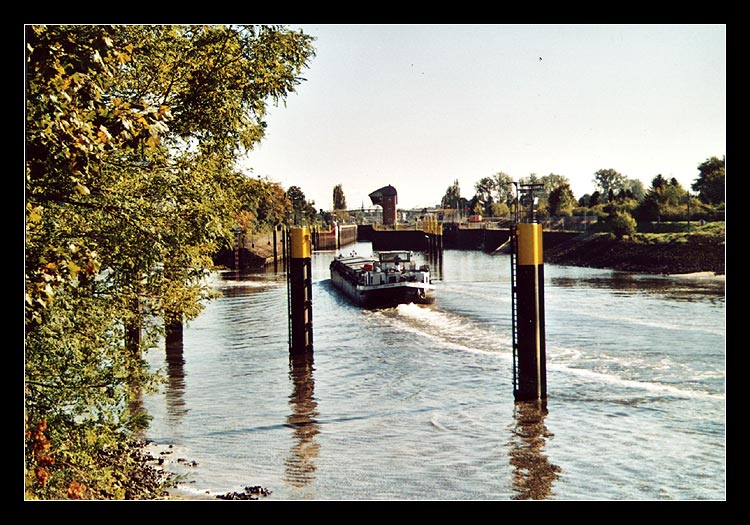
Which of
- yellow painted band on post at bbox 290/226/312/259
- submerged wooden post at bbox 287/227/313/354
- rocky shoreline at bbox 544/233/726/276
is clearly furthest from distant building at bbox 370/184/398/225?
yellow painted band on post at bbox 290/226/312/259

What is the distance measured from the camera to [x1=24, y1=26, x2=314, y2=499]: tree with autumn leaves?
7863 mm

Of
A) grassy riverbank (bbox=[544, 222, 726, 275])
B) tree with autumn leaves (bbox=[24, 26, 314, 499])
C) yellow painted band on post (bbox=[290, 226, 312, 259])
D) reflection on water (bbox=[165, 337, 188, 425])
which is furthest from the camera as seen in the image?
grassy riverbank (bbox=[544, 222, 726, 275])

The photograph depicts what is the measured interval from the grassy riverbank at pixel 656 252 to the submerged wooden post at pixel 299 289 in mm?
32619

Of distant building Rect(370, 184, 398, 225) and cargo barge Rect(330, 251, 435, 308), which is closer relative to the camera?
cargo barge Rect(330, 251, 435, 308)

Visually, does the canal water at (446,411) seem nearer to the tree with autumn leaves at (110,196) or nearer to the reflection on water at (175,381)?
the reflection on water at (175,381)

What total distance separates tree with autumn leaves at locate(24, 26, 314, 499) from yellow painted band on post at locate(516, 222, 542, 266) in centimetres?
516

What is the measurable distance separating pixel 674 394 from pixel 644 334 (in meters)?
9.87

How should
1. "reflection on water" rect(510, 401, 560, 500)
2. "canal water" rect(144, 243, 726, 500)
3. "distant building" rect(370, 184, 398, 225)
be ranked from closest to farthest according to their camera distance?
"reflection on water" rect(510, 401, 560, 500) < "canal water" rect(144, 243, 726, 500) < "distant building" rect(370, 184, 398, 225)

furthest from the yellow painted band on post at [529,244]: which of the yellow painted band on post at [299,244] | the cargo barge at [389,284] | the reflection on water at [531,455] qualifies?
the cargo barge at [389,284]

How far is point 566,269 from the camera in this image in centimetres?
6650

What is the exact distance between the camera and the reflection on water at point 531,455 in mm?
13484

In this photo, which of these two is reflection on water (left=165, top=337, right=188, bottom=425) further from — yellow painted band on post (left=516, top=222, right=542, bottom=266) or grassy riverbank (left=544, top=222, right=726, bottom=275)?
grassy riverbank (left=544, top=222, right=726, bottom=275)

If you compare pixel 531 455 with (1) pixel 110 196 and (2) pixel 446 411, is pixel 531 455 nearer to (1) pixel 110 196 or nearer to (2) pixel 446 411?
(2) pixel 446 411
